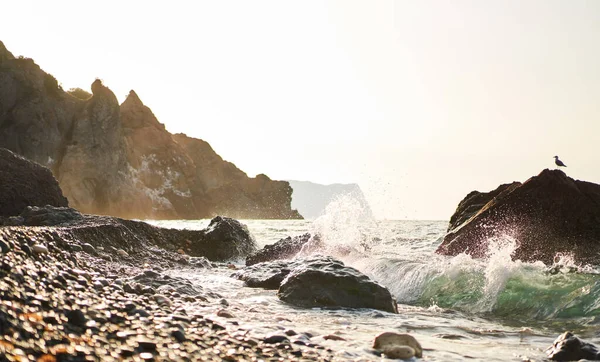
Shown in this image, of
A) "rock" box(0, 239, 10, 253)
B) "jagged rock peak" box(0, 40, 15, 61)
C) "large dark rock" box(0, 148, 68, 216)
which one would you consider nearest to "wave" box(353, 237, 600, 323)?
"rock" box(0, 239, 10, 253)

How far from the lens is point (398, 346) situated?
4.20 metres

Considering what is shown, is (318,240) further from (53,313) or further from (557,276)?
(53,313)

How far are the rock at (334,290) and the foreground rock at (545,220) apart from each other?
3.73 m

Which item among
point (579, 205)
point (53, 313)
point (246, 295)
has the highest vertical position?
point (579, 205)

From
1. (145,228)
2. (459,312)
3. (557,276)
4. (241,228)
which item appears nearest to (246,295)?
(459,312)

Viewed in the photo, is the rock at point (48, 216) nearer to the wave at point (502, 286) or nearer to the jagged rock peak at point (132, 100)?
the wave at point (502, 286)

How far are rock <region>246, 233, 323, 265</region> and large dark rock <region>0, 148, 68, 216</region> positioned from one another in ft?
19.9

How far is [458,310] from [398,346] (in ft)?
12.4

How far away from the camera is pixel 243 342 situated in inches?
155

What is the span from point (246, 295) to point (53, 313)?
4.45m

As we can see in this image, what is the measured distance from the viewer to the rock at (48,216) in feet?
34.5

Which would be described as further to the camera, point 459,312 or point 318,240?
point 318,240

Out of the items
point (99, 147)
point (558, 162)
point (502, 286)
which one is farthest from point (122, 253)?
point (99, 147)

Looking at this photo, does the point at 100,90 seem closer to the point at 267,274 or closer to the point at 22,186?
the point at 22,186
